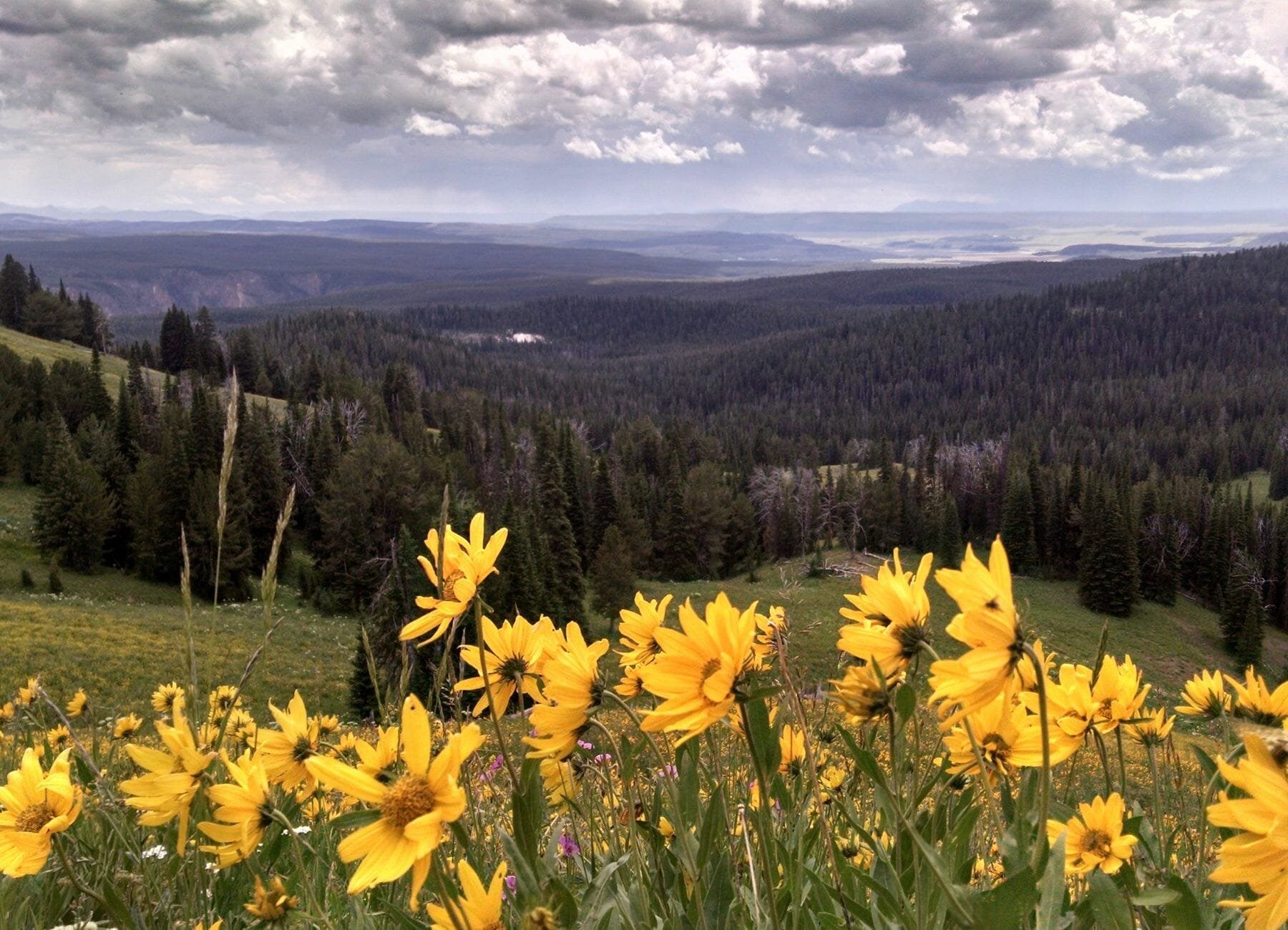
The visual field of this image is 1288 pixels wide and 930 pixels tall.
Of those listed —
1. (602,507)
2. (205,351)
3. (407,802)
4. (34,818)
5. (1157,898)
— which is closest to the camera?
(407,802)

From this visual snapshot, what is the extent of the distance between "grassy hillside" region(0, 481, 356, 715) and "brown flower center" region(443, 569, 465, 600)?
17793 millimetres

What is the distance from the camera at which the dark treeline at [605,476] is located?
4419cm

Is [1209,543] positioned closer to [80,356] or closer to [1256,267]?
[80,356]

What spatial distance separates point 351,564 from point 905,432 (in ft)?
352

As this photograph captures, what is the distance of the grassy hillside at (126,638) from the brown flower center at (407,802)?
1817 centimetres

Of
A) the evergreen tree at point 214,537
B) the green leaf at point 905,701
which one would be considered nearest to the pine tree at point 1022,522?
the evergreen tree at point 214,537

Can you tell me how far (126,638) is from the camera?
2919 centimetres

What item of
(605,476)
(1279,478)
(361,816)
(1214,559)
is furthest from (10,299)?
(1279,478)

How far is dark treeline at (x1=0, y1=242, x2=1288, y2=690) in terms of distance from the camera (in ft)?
145

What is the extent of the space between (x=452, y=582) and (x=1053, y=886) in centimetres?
96

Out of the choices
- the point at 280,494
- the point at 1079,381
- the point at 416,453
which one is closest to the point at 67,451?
the point at 280,494

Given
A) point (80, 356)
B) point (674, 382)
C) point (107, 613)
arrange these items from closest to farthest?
1. point (107, 613)
2. point (80, 356)
3. point (674, 382)

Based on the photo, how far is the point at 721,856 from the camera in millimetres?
1682

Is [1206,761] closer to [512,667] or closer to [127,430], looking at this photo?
[512,667]
